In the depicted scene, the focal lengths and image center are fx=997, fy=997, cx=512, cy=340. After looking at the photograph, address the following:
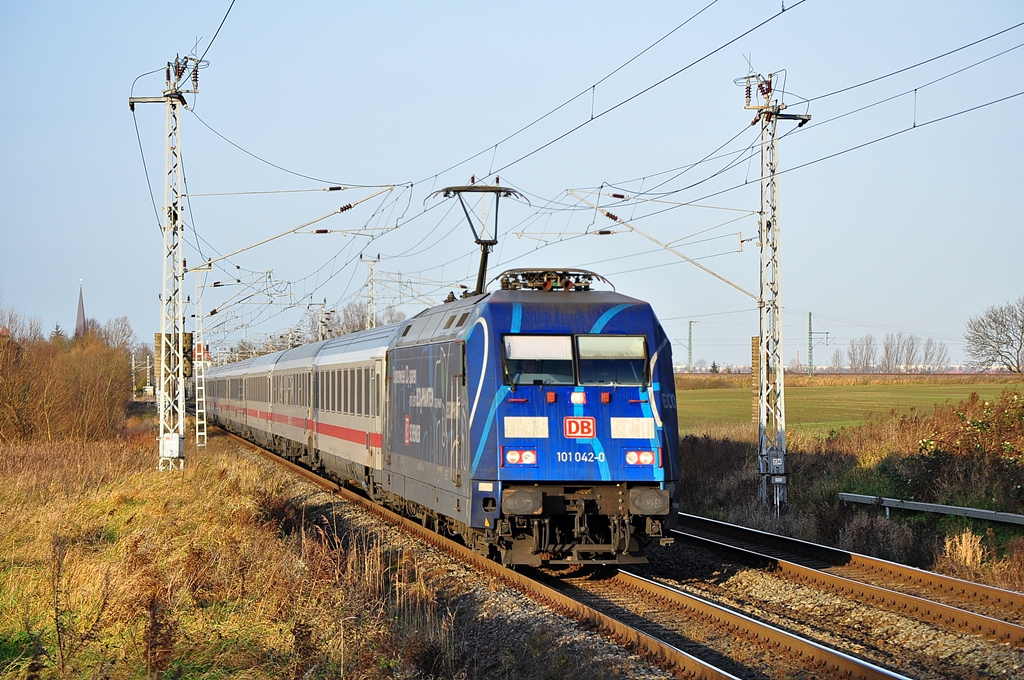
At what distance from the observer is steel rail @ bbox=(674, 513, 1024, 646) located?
9.41 metres

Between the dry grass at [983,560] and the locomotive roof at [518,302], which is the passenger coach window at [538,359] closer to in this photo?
the locomotive roof at [518,302]

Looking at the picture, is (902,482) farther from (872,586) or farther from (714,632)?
(714,632)

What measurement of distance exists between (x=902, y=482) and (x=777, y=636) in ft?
37.8

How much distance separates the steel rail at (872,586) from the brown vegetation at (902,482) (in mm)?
942

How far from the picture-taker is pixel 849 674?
311 inches

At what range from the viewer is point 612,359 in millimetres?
11633

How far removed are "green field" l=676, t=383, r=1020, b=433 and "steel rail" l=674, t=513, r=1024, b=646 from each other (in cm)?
1589

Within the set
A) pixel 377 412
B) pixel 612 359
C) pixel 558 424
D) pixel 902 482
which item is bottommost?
pixel 902 482

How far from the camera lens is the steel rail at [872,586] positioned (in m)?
9.41

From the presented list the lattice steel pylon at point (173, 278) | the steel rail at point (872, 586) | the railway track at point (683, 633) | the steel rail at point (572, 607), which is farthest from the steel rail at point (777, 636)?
the lattice steel pylon at point (173, 278)

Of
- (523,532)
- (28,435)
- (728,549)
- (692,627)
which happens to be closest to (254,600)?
(523,532)

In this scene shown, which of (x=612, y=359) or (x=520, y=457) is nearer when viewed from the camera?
(x=520, y=457)

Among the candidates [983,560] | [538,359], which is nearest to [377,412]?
[538,359]

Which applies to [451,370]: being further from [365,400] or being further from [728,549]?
[365,400]
